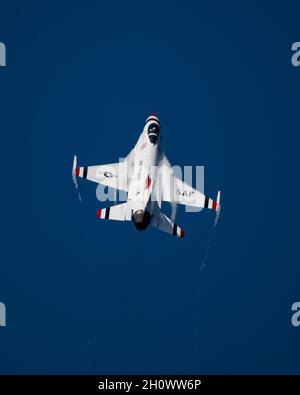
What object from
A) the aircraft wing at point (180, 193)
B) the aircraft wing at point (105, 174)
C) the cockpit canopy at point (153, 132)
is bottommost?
the aircraft wing at point (180, 193)

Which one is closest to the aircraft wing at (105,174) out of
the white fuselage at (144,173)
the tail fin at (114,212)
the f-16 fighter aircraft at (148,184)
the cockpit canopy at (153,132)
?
the f-16 fighter aircraft at (148,184)

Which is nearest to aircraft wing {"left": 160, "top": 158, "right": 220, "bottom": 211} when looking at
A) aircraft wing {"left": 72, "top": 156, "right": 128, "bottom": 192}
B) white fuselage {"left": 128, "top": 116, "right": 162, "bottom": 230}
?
white fuselage {"left": 128, "top": 116, "right": 162, "bottom": 230}

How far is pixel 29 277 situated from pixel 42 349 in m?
13.1

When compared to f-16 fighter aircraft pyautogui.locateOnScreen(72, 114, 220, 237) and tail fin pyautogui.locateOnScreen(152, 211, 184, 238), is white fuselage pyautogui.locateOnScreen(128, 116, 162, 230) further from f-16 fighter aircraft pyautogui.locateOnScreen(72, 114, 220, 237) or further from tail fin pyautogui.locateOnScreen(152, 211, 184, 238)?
tail fin pyautogui.locateOnScreen(152, 211, 184, 238)

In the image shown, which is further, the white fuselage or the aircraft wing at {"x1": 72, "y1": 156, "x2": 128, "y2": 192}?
the aircraft wing at {"x1": 72, "y1": 156, "x2": 128, "y2": 192}

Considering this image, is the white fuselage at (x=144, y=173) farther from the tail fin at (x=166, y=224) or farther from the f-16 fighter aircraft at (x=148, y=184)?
the tail fin at (x=166, y=224)

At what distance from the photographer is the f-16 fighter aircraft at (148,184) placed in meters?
45.8

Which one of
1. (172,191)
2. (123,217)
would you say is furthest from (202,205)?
(123,217)

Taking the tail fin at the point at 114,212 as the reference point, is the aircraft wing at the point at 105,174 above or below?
above

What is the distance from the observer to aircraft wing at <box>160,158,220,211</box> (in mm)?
48344

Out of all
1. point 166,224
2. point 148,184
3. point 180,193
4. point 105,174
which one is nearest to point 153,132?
point 105,174

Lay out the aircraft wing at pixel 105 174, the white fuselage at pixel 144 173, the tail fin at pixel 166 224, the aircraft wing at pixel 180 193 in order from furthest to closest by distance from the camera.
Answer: the aircraft wing at pixel 105 174, the aircraft wing at pixel 180 193, the tail fin at pixel 166 224, the white fuselage at pixel 144 173

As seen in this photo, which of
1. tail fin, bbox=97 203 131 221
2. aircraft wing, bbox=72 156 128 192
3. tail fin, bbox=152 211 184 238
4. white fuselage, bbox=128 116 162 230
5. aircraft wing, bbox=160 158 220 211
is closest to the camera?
white fuselage, bbox=128 116 162 230

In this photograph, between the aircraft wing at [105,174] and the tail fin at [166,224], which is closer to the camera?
the tail fin at [166,224]
